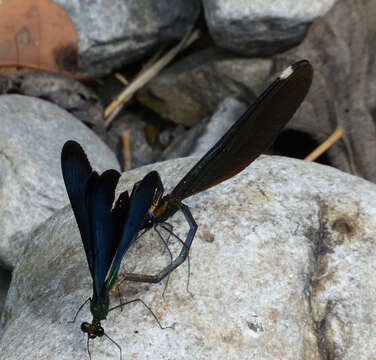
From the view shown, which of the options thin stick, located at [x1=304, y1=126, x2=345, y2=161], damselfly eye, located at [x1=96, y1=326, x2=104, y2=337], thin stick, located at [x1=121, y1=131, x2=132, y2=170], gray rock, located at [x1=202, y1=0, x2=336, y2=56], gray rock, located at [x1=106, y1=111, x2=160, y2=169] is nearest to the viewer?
damselfly eye, located at [x1=96, y1=326, x2=104, y2=337]

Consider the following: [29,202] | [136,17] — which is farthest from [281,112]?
[136,17]

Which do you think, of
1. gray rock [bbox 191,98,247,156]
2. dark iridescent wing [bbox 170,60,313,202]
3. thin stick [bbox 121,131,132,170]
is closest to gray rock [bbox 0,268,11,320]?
thin stick [bbox 121,131,132,170]

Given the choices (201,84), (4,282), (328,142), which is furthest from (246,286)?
(201,84)

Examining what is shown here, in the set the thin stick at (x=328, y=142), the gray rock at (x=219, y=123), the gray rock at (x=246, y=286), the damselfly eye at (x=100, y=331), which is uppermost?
the damselfly eye at (x=100, y=331)

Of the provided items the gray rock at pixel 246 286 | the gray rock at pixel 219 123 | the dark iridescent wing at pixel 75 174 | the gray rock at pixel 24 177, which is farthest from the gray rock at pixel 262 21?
the dark iridescent wing at pixel 75 174

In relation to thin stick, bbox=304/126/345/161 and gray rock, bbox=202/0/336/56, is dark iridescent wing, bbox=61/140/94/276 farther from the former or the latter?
thin stick, bbox=304/126/345/161

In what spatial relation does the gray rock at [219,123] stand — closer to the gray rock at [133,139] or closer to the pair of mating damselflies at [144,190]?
the gray rock at [133,139]

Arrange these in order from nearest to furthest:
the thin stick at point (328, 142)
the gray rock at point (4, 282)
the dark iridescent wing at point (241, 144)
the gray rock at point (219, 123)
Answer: the dark iridescent wing at point (241, 144) → the gray rock at point (4, 282) → the thin stick at point (328, 142) → the gray rock at point (219, 123)
